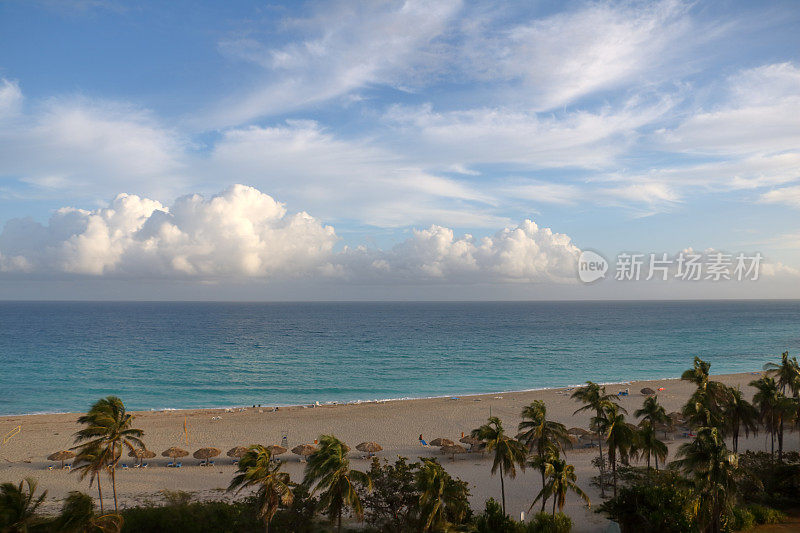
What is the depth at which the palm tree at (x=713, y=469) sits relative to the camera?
16.7 m

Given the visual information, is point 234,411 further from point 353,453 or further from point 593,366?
point 593,366

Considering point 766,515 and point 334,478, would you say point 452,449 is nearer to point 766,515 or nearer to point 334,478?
point 766,515

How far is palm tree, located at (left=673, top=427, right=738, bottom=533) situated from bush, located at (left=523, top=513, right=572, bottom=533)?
19.9 feet

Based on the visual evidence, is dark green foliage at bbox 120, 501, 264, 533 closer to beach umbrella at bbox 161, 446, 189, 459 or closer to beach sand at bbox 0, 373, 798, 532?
beach sand at bbox 0, 373, 798, 532

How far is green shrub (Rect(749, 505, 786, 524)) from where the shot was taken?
72.3ft

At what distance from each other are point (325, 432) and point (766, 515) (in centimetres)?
3295

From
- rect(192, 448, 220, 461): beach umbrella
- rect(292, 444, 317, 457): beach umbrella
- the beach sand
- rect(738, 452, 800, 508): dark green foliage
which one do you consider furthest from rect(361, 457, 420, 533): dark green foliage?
rect(192, 448, 220, 461): beach umbrella

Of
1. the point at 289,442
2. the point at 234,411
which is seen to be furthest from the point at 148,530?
the point at 234,411

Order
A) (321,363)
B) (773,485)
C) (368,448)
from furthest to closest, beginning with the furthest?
1. (321,363)
2. (368,448)
3. (773,485)

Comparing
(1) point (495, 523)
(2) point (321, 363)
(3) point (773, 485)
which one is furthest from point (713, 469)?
(2) point (321, 363)

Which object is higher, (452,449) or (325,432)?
(452,449)

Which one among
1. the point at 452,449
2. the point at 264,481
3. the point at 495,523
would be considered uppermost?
the point at 264,481

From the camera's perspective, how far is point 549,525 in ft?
67.3

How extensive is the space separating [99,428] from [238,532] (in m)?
7.86
